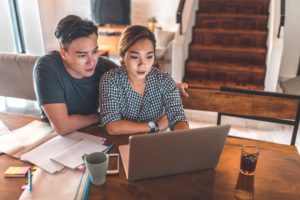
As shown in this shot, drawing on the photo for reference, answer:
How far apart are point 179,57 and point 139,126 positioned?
2618 mm

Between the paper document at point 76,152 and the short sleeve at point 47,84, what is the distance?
280 millimetres

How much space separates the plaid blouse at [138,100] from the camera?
1370mm

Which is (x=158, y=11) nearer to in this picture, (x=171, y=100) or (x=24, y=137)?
(x=171, y=100)

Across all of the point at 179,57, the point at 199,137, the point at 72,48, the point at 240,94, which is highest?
the point at 72,48

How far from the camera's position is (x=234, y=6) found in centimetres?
446

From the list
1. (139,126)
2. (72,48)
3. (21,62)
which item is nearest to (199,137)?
(139,126)

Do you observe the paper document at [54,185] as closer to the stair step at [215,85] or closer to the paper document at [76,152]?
the paper document at [76,152]

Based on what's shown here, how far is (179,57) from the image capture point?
3.82 metres

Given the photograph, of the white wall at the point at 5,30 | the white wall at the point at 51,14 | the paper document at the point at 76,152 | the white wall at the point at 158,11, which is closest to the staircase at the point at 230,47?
the white wall at the point at 158,11

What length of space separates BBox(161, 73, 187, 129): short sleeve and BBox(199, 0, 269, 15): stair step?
3361 mm

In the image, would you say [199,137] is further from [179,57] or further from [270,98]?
[179,57]

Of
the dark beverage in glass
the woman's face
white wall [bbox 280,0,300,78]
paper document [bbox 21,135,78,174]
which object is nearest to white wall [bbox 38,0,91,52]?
the woman's face

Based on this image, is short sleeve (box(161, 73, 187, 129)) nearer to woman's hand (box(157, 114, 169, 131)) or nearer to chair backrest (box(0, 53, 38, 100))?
woman's hand (box(157, 114, 169, 131))

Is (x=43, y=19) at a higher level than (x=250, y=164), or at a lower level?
higher
